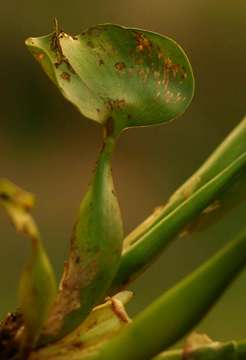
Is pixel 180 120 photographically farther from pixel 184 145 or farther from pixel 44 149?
pixel 44 149

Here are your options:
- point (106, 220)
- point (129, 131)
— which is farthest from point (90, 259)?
point (129, 131)

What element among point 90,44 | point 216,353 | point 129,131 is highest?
point 90,44

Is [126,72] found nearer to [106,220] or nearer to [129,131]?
[106,220]

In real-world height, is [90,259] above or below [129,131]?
above

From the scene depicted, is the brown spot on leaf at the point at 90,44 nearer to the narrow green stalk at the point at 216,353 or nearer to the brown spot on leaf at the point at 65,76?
the brown spot on leaf at the point at 65,76

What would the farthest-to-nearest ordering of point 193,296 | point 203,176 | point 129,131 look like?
point 129,131
point 203,176
point 193,296

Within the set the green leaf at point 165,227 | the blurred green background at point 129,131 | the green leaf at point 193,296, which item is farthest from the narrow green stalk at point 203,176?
the blurred green background at point 129,131

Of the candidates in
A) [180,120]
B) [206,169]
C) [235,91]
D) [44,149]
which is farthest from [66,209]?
[206,169]
